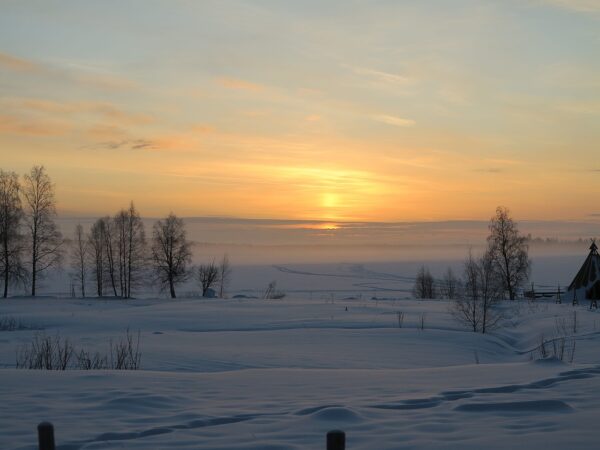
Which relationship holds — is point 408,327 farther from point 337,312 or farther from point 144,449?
point 144,449

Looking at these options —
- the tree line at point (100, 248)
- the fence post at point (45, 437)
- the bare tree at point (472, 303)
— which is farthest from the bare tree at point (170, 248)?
the fence post at point (45, 437)

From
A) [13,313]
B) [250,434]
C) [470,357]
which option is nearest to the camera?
[250,434]

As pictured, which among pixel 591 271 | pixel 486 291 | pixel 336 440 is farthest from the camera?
pixel 591 271

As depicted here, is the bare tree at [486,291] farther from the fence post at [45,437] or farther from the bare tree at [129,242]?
the bare tree at [129,242]

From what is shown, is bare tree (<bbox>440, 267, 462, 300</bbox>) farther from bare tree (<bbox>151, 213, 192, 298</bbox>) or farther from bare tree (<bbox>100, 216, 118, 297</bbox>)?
bare tree (<bbox>100, 216, 118, 297</bbox>)

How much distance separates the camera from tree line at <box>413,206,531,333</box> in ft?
83.0

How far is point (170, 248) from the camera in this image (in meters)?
53.8

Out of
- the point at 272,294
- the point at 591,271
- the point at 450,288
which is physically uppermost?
the point at 591,271

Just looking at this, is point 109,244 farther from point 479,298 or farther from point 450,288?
point 479,298

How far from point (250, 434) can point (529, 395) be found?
13.1ft

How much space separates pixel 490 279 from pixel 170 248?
115 ft

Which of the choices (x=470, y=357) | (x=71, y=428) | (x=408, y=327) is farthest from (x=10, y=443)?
(x=408, y=327)

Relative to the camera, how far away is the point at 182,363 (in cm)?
1391

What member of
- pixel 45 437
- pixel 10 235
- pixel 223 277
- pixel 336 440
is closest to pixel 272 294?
pixel 223 277
